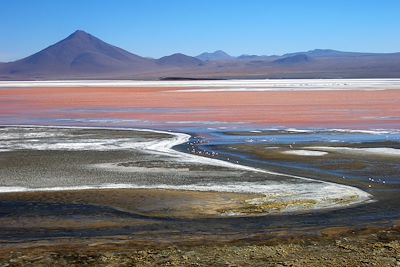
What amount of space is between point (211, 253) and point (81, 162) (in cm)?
790

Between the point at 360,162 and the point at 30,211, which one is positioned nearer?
the point at 30,211

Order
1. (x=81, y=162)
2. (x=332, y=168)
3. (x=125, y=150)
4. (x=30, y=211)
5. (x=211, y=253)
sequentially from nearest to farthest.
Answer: (x=211, y=253)
(x=30, y=211)
(x=332, y=168)
(x=81, y=162)
(x=125, y=150)

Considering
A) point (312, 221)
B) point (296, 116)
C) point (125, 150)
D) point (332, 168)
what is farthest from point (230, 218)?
point (296, 116)

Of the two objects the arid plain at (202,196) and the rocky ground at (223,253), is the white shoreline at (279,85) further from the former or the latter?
the rocky ground at (223,253)

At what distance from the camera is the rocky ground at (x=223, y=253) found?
21.5ft

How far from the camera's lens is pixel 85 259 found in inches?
264

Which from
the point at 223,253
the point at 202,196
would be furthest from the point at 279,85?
the point at 223,253

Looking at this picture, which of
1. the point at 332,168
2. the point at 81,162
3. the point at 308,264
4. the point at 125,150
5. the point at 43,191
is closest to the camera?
the point at 308,264

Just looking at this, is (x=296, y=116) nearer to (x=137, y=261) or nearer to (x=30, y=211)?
(x=30, y=211)

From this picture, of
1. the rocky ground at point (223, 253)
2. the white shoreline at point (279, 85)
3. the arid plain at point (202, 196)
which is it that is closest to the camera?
the rocky ground at point (223, 253)

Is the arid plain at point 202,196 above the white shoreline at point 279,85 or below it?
above

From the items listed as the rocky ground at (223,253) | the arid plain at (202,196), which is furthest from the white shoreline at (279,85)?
the rocky ground at (223,253)

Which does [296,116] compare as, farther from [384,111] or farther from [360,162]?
[360,162]

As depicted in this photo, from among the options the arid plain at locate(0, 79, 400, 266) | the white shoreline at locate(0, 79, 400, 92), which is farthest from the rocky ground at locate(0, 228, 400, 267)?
the white shoreline at locate(0, 79, 400, 92)
